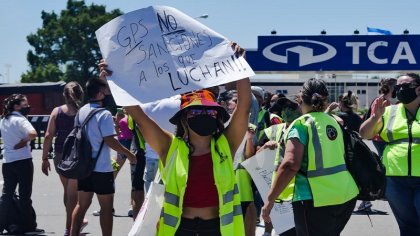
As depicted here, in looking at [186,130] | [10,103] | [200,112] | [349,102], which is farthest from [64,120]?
[349,102]

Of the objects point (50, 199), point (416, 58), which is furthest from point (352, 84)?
point (50, 199)

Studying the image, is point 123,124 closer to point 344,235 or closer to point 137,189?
point 137,189

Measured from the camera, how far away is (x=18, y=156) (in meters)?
8.58

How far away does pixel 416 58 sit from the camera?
24.8m

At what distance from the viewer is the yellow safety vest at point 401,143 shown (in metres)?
6.11

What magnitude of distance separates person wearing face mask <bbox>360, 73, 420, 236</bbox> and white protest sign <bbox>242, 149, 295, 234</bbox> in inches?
37.1

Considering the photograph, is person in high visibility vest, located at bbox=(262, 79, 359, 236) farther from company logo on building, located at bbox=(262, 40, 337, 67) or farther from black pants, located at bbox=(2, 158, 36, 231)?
company logo on building, located at bbox=(262, 40, 337, 67)

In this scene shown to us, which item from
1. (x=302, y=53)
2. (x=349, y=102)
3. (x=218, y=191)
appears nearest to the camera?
(x=218, y=191)

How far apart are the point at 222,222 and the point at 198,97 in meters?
0.79

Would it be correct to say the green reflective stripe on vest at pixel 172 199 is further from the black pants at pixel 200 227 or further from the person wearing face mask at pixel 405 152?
the person wearing face mask at pixel 405 152

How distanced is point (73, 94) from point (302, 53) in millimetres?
17742

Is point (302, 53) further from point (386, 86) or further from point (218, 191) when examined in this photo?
point (218, 191)

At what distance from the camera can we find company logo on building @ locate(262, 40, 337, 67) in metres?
24.7

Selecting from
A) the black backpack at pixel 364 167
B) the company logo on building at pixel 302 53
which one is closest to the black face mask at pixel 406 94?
the black backpack at pixel 364 167
